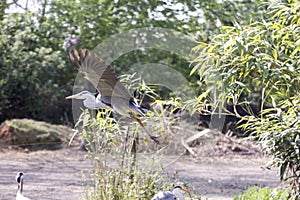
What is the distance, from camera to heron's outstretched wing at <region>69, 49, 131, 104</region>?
3.89m

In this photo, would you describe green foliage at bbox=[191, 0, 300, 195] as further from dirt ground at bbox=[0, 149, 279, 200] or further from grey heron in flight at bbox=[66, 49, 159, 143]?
dirt ground at bbox=[0, 149, 279, 200]

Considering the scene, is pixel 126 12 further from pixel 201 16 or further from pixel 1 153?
pixel 1 153

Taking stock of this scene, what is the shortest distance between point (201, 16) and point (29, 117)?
13.3ft

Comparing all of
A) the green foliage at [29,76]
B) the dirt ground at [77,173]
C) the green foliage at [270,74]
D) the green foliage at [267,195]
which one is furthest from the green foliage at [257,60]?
the green foliage at [29,76]

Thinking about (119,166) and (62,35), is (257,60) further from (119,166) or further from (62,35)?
(62,35)

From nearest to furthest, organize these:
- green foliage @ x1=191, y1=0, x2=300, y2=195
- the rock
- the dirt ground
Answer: green foliage @ x1=191, y1=0, x2=300, y2=195, the dirt ground, the rock

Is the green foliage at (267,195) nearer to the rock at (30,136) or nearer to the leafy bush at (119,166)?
the leafy bush at (119,166)

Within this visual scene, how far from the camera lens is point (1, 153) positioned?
9305 mm

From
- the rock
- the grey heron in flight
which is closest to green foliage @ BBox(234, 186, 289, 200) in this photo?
the grey heron in flight

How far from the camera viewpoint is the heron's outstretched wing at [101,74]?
3887 millimetres

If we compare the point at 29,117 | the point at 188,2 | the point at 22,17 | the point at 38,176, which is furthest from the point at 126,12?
the point at 38,176

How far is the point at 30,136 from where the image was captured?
9.95 meters

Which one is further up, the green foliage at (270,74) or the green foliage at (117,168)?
the green foliage at (270,74)

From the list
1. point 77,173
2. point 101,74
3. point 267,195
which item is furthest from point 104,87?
point 77,173
